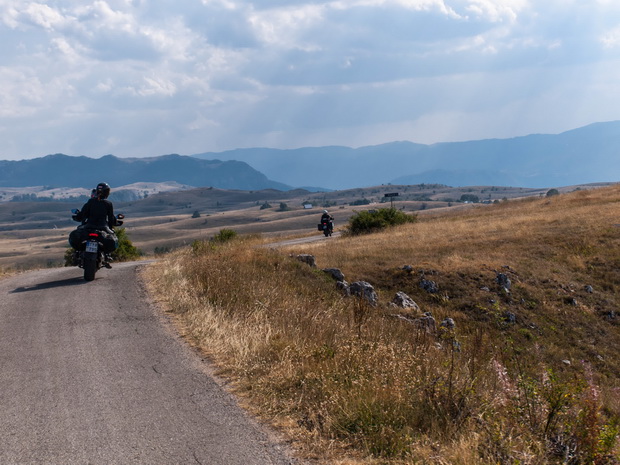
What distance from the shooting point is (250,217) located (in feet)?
557

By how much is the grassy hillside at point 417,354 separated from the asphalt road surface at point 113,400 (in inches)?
15.7

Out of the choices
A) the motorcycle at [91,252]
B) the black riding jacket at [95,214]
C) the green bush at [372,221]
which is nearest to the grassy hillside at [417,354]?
the motorcycle at [91,252]

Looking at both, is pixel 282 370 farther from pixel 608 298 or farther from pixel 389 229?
pixel 389 229

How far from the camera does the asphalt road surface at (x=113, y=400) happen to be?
13.7 ft

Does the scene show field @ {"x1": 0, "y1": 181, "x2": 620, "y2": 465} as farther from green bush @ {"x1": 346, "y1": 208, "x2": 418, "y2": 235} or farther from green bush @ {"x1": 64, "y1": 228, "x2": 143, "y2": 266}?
green bush @ {"x1": 346, "y1": 208, "x2": 418, "y2": 235}

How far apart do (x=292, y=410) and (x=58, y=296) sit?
286 inches

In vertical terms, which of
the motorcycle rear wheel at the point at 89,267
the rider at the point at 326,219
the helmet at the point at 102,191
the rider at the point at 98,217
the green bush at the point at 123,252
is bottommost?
the green bush at the point at 123,252

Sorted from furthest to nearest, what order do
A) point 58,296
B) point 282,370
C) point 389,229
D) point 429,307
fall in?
point 389,229 < point 429,307 < point 58,296 < point 282,370

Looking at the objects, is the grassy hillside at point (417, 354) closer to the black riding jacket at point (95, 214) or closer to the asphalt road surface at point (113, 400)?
the asphalt road surface at point (113, 400)

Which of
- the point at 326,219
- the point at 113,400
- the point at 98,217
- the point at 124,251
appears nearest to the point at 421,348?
the point at 113,400

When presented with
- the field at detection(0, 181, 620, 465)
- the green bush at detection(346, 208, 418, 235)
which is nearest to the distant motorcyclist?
the green bush at detection(346, 208, 418, 235)

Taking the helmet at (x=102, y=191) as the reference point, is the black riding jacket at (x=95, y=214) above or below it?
below

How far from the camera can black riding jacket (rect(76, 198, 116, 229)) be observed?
43.0ft

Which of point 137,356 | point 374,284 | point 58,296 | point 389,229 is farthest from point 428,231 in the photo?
point 137,356
